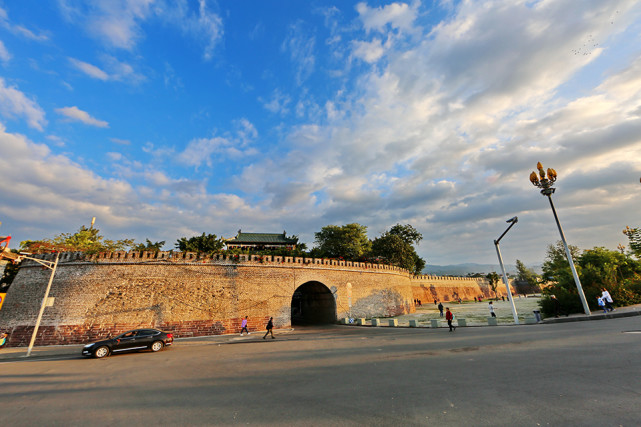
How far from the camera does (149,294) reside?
22062 mm

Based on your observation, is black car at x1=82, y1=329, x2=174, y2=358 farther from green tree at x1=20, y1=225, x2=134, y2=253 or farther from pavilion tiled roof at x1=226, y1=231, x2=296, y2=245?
pavilion tiled roof at x1=226, y1=231, x2=296, y2=245

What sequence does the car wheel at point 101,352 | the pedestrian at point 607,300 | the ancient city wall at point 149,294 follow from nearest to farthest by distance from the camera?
the car wheel at point 101,352 → the pedestrian at point 607,300 → the ancient city wall at point 149,294

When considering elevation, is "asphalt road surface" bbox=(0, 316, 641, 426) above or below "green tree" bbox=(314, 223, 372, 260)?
below

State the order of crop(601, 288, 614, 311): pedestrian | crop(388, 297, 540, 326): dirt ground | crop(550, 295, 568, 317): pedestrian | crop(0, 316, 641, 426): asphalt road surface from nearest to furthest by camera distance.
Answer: crop(0, 316, 641, 426): asphalt road surface
crop(601, 288, 614, 311): pedestrian
crop(550, 295, 568, 317): pedestrian
crop(388, 297, 540, 326): dirt ground

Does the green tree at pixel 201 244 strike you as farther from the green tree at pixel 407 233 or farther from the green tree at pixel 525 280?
the green tree at pixel 525 280

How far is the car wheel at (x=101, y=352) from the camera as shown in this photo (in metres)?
13.7

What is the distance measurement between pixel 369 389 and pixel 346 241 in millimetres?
40056

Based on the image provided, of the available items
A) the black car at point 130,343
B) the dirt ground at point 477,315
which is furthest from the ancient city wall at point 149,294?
the dirt ground at point 477,315

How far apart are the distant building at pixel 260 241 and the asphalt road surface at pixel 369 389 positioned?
37.3 metres

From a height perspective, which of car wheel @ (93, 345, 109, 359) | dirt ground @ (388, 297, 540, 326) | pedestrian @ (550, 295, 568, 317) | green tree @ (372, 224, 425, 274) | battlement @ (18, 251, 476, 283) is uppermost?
green tree @ (372, 224, 425, 274)

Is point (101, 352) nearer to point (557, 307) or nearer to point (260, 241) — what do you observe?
point (557, 307)

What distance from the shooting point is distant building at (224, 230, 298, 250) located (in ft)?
157

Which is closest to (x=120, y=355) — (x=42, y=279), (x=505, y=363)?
(x=42, y=279)

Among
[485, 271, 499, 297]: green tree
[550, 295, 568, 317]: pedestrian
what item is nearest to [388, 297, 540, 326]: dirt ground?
[550, 295, 568, 317]: pedestrian
